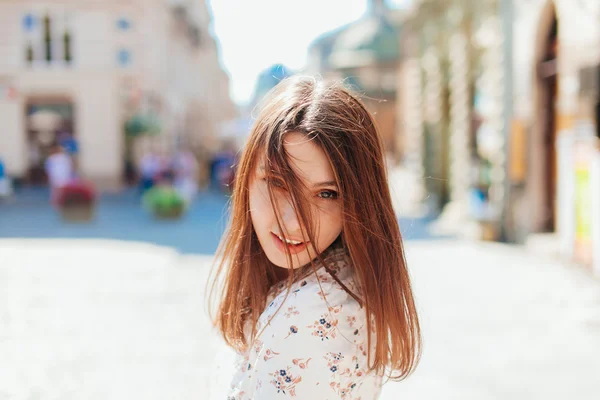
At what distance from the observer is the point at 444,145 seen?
17172 mm

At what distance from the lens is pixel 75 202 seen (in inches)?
574

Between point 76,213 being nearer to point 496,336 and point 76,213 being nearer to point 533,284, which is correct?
point 533,284

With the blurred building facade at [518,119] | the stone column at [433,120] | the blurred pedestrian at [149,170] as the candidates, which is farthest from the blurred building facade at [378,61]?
the blurred building facade at [518,119]

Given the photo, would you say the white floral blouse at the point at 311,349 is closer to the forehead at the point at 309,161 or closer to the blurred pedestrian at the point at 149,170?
the forehead at the point at 309,161

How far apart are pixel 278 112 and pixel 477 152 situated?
13417 mm

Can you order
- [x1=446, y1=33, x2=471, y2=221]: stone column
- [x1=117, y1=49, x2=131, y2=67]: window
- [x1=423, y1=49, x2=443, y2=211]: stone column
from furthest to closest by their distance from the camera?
[x1=117, y1=49, x2=131, y2=67]: window < [x1=423, y1=49, x2=443, y2=211]: stone column < [x1=446, y1=33, x2=471, y2=221]: stone column

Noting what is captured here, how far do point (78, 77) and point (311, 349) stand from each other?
24.8 m

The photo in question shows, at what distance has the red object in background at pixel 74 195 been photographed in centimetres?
1452

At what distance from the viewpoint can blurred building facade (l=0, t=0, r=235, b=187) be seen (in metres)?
24.0

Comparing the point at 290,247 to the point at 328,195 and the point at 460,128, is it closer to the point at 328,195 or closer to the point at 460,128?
the point at 328,195

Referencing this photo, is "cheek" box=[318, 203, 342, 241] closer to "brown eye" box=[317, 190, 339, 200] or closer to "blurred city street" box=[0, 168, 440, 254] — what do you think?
"brown eye" box=[317, 190, 339, 200]

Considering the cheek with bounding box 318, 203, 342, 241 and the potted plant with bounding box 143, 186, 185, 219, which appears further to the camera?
the potted plant with bounding box 143, 186, 185, 219

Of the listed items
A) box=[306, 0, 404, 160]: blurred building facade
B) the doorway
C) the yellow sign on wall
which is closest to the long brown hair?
the yellow sign on wall

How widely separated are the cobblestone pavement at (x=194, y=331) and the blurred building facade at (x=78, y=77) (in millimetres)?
15535
